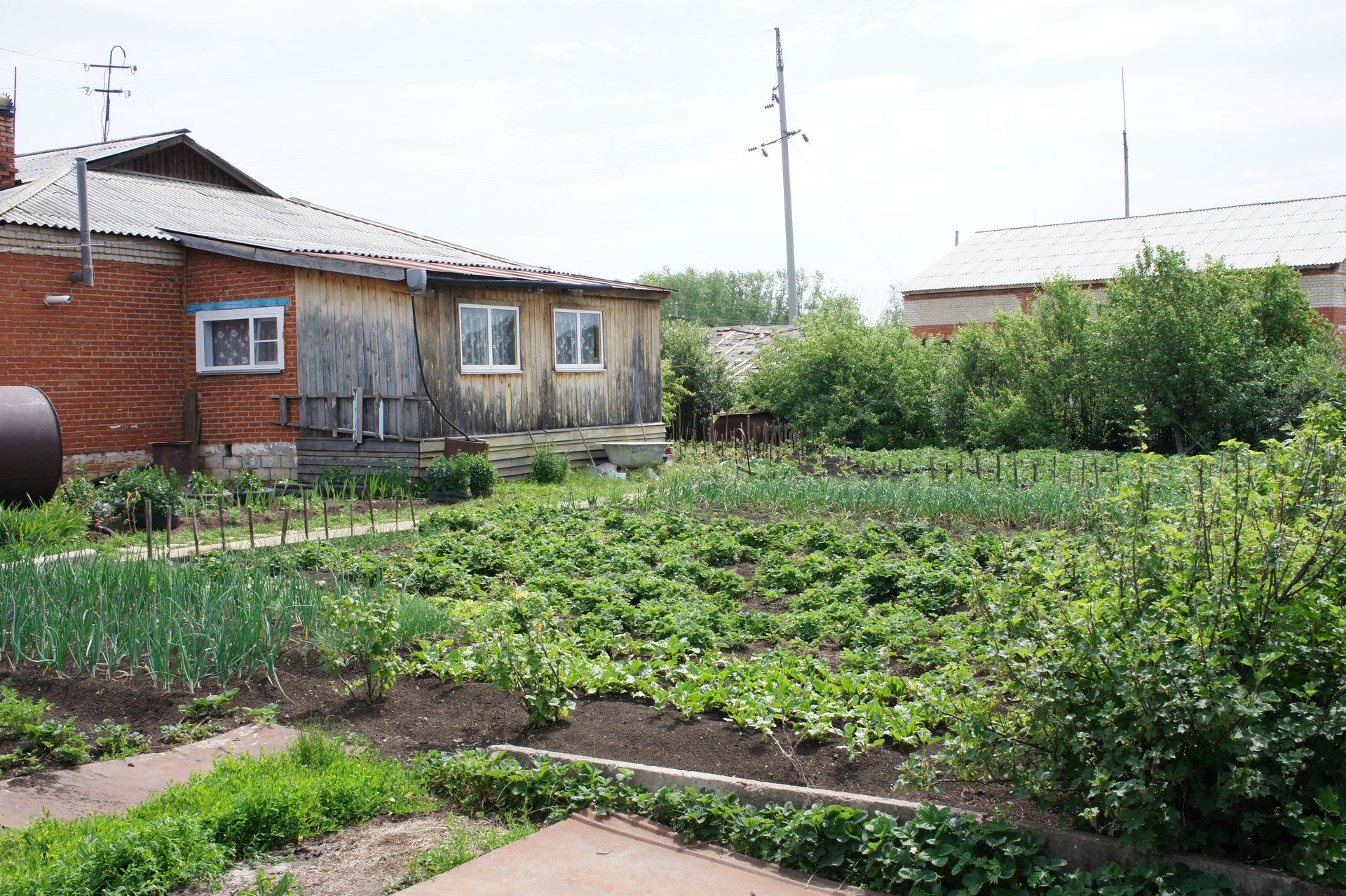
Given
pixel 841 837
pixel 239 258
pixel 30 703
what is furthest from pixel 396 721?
pixel 239 258

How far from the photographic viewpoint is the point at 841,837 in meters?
3.53

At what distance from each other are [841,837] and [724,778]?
1.92 feet

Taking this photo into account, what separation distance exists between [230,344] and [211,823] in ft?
40.9

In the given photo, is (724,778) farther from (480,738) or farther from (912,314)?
(912,314)

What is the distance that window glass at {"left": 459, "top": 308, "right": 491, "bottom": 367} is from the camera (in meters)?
15.1

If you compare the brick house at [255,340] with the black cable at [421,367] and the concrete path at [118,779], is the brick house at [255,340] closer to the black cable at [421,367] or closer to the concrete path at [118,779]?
the black cable at [421,367]

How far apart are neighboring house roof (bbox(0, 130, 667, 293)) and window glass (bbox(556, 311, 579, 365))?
666 millimetres

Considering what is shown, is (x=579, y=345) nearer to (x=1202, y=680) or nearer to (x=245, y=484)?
(x=245, y=484)

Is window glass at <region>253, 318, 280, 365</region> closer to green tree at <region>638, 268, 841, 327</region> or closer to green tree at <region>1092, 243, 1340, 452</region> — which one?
green tree at <region>1092, 243, 1340, 452</region>

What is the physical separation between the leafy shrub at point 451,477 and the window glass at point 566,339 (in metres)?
3.93

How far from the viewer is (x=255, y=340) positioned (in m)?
14.3


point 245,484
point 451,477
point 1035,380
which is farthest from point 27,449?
point 1035,380

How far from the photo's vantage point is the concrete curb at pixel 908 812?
3018mm

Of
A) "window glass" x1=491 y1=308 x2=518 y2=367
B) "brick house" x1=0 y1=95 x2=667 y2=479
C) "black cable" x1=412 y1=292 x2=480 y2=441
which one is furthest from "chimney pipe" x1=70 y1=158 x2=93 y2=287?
"window glass" x1=491 y1=308 x2=518 y2=367
